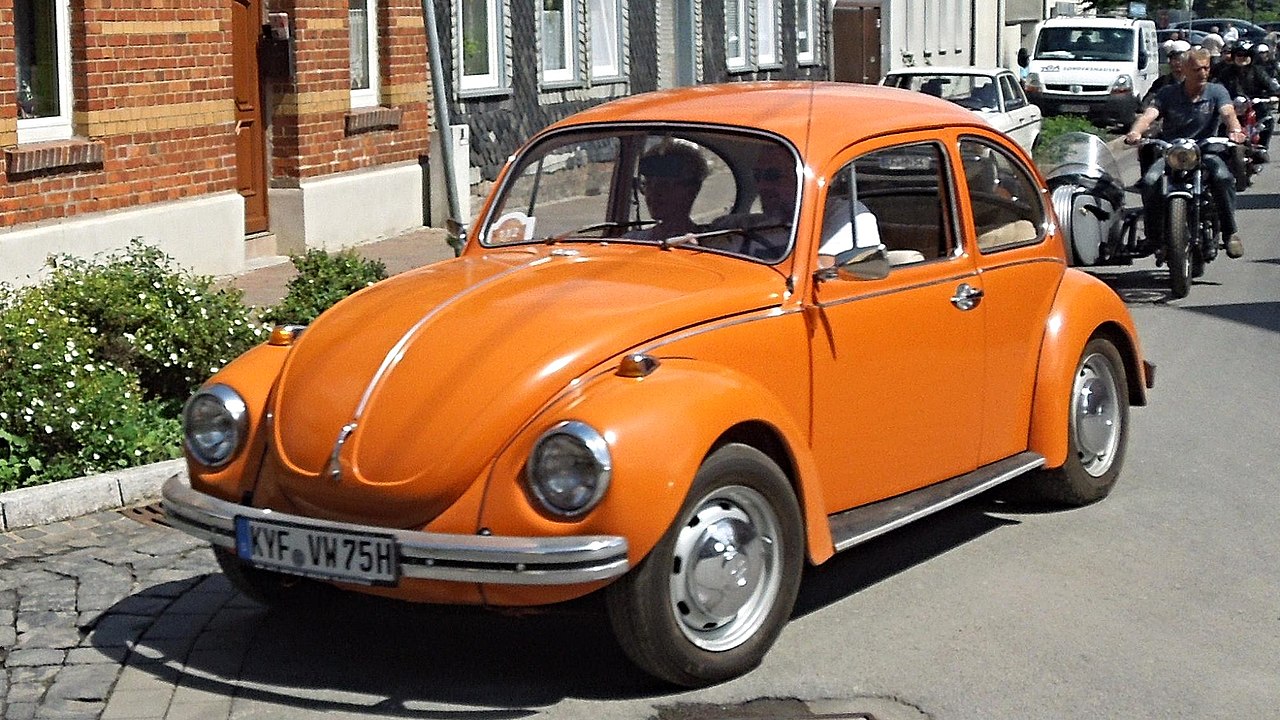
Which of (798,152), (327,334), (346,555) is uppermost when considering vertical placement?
(798,152)

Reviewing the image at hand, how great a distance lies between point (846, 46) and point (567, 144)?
30252 millimetres

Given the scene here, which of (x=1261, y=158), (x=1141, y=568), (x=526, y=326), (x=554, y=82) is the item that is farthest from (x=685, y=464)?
(x=554, y=82)

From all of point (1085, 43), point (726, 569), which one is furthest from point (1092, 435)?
point (1085, 43)

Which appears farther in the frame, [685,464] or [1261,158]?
[1261,158]

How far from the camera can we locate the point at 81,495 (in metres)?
7.77

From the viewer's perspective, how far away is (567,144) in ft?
23.4

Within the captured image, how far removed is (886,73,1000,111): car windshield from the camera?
22.7 meters

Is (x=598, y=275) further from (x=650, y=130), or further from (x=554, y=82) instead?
(x=554, y=82)

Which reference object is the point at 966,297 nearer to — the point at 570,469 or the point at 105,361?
the point at 570,469

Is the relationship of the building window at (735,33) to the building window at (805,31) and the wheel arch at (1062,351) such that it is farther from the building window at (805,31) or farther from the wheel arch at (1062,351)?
the wheel arch at (1062,351)

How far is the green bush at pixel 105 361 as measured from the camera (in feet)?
26.6

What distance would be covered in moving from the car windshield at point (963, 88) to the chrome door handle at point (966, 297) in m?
15.9

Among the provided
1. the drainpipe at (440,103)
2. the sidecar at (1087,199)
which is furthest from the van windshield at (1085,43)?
the drainpipe at (440,103)

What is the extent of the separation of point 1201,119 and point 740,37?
16.1 m
